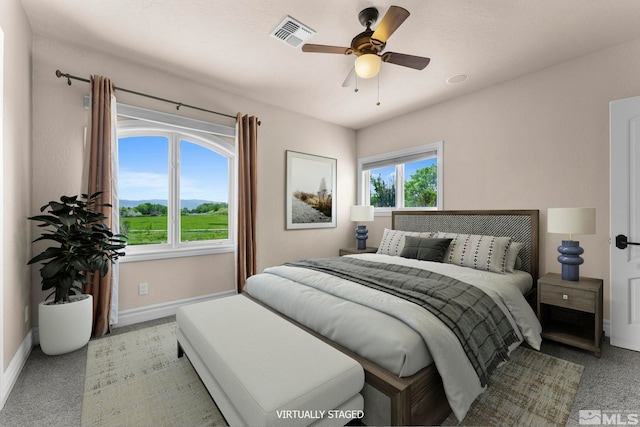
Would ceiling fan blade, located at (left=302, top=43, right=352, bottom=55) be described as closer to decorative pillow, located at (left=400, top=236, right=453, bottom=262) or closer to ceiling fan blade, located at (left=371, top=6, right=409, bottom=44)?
ceiling fan blade, located at (left=371, top=6, right=409, bottom=44)

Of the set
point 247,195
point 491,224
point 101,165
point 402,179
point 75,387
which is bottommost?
point 75,387

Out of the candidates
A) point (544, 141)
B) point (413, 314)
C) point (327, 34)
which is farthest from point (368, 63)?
point (544, 141)

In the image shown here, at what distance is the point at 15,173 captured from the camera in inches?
84.2

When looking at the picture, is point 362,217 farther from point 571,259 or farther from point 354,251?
point 571,259

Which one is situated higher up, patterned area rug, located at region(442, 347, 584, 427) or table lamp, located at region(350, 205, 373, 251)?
table lamp, located at region(350, 205, 373, 251)

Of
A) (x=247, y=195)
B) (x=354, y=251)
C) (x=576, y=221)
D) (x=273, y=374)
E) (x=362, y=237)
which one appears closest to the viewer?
(x=273, y=374)

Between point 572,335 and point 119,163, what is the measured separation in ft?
15.7

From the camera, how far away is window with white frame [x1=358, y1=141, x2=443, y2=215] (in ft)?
13.7

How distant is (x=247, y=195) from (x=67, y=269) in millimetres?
1906

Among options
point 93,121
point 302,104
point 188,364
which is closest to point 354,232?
point 302,104

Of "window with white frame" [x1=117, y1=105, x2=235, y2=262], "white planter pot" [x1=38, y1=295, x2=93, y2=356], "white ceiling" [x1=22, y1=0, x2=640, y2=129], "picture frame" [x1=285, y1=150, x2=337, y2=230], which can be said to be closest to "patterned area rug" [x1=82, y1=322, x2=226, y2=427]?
"white planter pot" [x1=38, y1=295, x2=93, y2=356]

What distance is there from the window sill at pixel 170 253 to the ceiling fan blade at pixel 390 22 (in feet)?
9.65

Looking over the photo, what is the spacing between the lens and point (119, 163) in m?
3.15

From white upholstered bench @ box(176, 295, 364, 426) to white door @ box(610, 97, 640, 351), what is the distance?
2673mm
